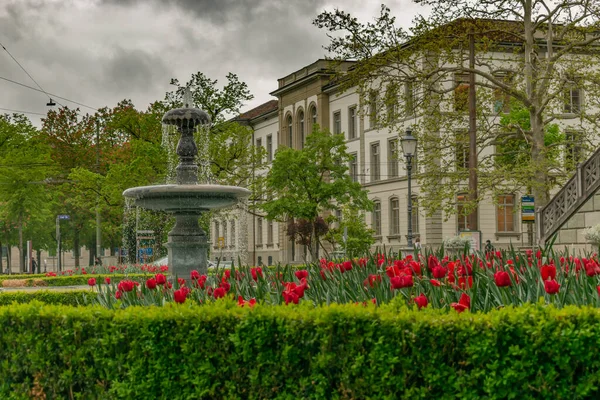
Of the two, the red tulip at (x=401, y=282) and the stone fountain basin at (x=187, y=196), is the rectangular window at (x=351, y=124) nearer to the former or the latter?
the stone fountain basin at (x=187, y=196)

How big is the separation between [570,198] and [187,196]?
15.0 meters

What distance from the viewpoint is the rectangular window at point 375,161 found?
64.2 meters

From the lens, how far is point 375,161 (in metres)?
64.7

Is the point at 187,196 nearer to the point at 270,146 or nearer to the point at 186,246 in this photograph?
the point at 186,246

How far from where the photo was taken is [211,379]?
656 cm

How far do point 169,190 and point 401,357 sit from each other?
932 cm

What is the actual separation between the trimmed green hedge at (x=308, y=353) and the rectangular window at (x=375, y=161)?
188ft

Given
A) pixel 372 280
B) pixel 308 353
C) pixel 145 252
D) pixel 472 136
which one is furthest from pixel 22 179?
pixel 308 353

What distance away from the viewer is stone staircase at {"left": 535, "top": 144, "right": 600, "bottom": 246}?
2558 cm

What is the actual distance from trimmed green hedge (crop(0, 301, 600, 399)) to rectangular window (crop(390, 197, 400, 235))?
54299mm

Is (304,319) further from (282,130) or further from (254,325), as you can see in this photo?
(282,130)

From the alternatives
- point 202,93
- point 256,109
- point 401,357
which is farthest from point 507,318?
point 256,109

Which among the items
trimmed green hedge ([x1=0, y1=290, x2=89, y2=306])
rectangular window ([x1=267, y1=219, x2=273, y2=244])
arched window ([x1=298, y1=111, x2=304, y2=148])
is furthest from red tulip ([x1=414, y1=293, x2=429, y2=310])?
rectangular window ([x1=267, y1=219, x2=273, y2=244])

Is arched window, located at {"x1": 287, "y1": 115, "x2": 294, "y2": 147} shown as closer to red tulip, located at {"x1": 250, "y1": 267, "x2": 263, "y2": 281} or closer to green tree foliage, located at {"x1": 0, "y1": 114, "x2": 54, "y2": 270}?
green tree foliage, located at {"x1": 0, "y1": 114, "x2": 54, "y2": 270}
